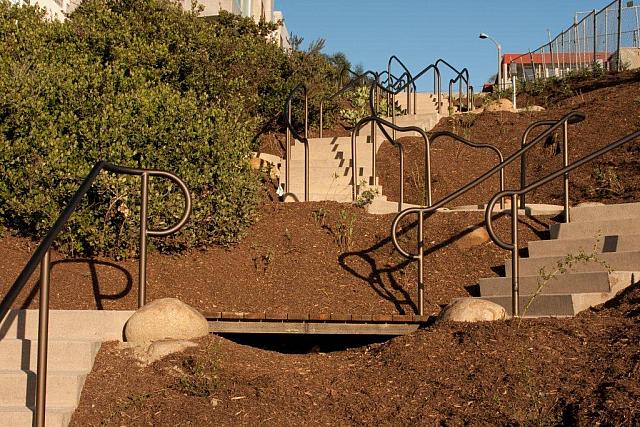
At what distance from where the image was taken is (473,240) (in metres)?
9.17

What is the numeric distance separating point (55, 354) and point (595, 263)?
4.43 m

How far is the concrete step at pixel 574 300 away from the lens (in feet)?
21.2

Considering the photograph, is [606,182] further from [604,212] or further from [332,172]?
[332,172]

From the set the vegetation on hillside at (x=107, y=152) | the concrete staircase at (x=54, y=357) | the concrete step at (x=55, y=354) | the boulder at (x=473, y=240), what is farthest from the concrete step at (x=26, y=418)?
the boulder at (x=473, y=240)

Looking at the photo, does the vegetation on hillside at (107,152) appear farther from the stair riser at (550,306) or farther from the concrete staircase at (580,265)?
the stair riser at (550,306)

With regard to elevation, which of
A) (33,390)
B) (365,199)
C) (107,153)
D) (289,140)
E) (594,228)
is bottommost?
(33,390)

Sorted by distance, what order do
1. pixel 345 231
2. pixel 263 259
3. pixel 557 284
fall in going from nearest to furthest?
pixel 557 284 → pixel 263 259 → pixel 345 231

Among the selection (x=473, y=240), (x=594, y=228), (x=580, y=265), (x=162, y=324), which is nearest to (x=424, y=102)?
(x=473, y=240)

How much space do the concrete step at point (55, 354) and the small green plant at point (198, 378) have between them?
2.23ft

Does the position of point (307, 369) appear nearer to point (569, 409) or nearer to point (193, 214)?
point (569, 409)

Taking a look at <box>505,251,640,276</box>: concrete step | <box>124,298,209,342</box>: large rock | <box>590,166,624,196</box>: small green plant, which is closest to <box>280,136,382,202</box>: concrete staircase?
<box>590,166,624,196</box>: small green plant

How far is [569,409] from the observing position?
4.79m

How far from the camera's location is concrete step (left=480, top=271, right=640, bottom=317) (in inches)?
255

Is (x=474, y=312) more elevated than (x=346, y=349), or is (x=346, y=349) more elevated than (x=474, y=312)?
(x=474, y=312)
